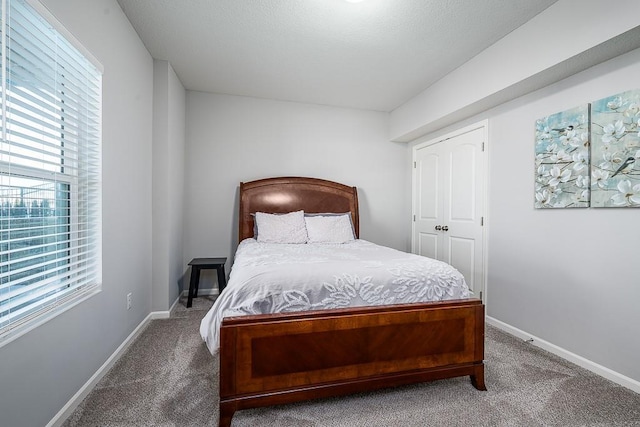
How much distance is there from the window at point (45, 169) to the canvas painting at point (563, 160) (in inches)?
127

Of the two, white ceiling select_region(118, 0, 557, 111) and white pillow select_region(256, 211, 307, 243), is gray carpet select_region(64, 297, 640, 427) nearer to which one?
white pillow select_region(256, 211, 307, 243)

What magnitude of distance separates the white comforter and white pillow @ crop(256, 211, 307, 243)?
121cm

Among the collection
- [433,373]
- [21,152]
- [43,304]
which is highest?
[21,152]

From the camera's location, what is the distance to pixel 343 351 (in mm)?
1601

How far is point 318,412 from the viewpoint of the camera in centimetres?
159

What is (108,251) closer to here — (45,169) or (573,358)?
(45,169)

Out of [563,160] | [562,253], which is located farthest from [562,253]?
[563,160]

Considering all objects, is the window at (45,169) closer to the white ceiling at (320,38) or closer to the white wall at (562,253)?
the white ceiling at (320,38)

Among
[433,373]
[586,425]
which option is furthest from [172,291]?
[586,425]

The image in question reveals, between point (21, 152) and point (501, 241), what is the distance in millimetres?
3416

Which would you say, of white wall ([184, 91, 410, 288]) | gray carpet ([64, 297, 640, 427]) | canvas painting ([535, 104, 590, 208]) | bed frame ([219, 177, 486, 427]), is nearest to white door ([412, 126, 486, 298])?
white wall ([184, 91, 410, 288])

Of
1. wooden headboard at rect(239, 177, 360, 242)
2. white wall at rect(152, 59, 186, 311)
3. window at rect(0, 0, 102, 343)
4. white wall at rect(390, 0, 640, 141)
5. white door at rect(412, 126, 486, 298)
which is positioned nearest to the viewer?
window at rect(0, 0, 102, 343)

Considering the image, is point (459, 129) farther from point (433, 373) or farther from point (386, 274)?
point (433, 373)

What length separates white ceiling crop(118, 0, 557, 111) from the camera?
83.4 inches
